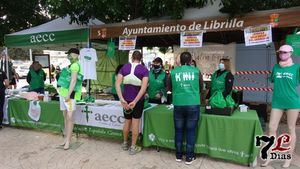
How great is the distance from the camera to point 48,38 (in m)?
6.97

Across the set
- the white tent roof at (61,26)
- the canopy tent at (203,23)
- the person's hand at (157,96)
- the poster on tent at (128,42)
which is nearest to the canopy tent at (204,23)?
the canopy tent at (203,23)

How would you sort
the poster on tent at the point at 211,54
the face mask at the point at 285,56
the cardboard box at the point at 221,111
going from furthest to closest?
the poster on tent at the point at 211,54 < the cardboard box at the point at 221,111 < the face mask at the point at 285,56

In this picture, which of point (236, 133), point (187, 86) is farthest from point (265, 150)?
point (187, 86)

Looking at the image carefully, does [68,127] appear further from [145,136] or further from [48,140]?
[145,136]

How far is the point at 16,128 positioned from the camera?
643 centimetres

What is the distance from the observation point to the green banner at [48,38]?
6536 mm

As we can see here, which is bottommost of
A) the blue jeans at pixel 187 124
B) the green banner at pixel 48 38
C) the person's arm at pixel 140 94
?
the blue jeans at pixel 187 124

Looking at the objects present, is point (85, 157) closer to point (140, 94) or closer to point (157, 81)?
point (140, 94)

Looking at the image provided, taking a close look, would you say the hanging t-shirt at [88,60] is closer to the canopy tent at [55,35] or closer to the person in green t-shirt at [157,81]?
the canopy tent at [55,35]

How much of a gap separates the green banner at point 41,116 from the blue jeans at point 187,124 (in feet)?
8.29

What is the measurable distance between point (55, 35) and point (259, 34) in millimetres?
4607

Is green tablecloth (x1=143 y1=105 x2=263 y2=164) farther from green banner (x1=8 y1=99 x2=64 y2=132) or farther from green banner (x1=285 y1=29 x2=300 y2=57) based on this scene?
green banner (x1=8 y1=99 x2=64 y2=132)

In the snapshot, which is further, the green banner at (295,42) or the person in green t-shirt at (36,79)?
the person in green t-shirt at (36,79)

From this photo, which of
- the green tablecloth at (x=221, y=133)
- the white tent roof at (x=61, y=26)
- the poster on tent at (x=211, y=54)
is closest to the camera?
the green tablecloth at (x=221, y=133)
